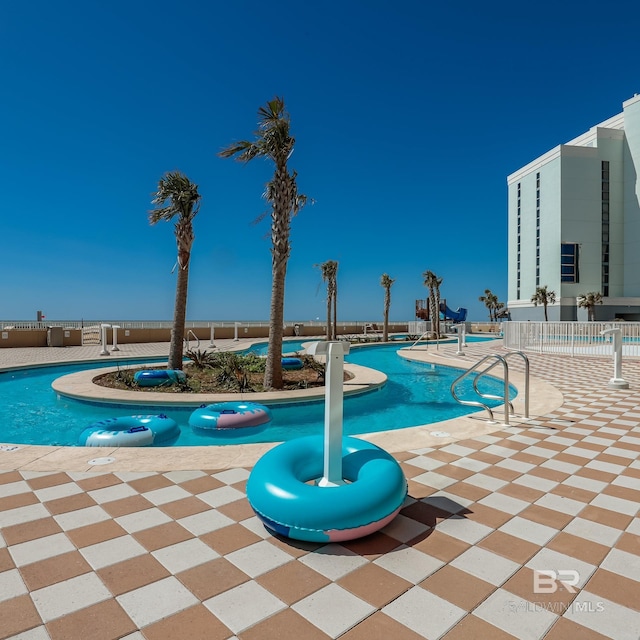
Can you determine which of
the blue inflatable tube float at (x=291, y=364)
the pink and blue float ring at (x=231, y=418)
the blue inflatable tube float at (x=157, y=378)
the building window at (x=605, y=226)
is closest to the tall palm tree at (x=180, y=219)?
the blue inflatable tube float at (x=157, y=378)

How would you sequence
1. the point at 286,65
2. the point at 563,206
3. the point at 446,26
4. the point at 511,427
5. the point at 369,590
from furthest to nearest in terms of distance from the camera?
the point at 563,206 → the point at 286,65 → the point at 446,26 → the point at 511,427 → the point at 369,590

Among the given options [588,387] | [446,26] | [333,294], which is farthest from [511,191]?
[588,387]

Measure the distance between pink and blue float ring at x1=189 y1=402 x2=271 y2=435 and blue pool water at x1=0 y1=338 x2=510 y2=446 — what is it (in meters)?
0.17

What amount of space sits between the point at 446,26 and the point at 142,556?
17695 mm

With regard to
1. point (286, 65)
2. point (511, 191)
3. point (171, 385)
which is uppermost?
point (511, 191)

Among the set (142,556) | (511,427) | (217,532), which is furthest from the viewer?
(511,427)

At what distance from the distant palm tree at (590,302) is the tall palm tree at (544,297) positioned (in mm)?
2649

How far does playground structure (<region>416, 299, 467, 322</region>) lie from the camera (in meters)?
39.4

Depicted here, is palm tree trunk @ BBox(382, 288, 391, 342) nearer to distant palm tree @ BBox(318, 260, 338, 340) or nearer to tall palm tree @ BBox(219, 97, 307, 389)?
distant palm tree @ BBox(318, 260, 338, 340)

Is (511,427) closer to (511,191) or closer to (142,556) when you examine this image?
(142,556)

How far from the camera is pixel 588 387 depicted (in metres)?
8.70

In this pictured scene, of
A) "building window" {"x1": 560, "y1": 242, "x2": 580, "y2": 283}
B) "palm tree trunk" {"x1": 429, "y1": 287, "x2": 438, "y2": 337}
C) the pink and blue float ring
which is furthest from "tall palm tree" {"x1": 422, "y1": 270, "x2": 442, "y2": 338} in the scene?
the pink and blue float ring

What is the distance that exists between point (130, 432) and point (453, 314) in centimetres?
3907

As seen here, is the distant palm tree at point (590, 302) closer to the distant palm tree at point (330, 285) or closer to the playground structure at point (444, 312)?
the playground structure at point (444, 312)
